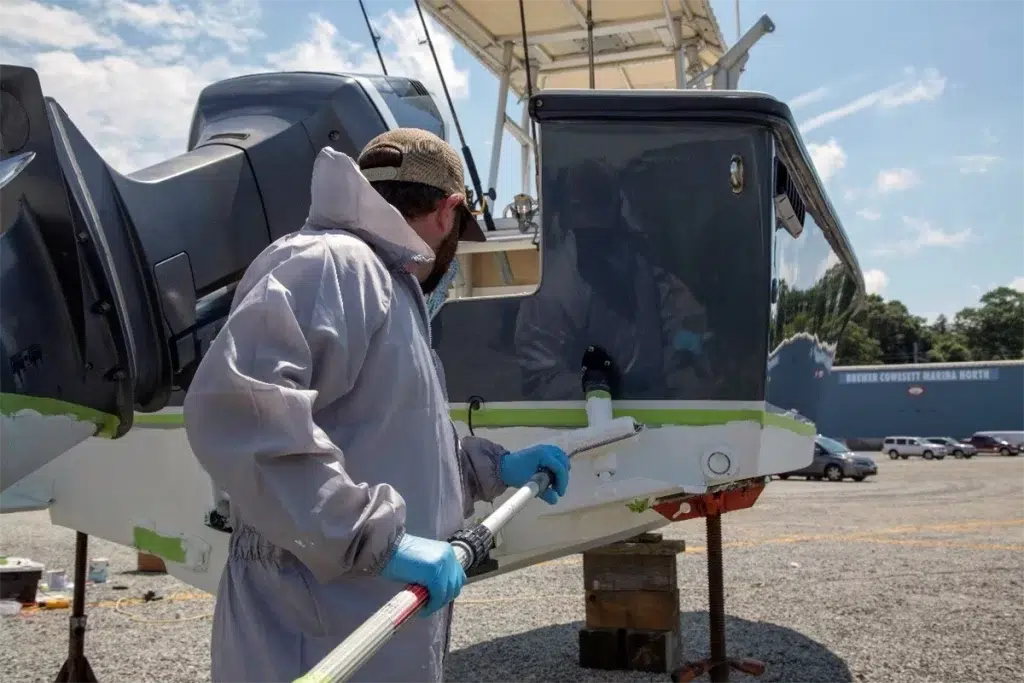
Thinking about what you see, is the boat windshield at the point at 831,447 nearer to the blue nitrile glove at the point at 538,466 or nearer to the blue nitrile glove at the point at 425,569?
the blue nitrile glove at the point at 538,466

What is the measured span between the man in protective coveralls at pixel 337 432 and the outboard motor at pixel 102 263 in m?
1.29

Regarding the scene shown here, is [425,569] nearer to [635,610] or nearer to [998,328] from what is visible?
[635,610]

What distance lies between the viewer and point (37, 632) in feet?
20.4

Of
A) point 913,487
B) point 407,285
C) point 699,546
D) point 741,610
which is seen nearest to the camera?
point 407,285

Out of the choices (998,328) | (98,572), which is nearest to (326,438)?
(98,572)

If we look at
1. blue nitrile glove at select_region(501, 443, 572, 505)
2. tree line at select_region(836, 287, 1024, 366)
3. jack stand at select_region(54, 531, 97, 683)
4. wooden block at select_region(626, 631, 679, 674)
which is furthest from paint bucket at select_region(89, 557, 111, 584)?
tree line at select_region(836, 287, 1024, 366)

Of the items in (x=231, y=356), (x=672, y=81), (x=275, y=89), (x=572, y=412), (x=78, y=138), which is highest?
(x=672, y=81)

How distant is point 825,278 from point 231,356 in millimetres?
3595

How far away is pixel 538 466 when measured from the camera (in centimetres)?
248

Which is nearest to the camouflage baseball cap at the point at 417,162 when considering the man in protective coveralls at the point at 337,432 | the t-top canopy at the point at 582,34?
the man in protective coveralls at the point at 337,432

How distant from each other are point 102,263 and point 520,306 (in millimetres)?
1407

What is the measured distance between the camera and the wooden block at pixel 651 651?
4852 millimetres

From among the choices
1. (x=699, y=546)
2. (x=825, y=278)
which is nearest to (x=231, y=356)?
(x=825, y=278)

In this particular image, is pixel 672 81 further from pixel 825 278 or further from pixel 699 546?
pixel 699 546
